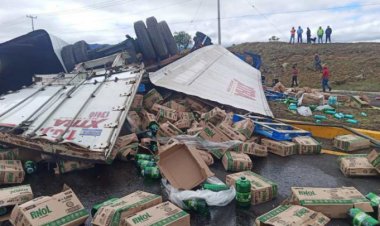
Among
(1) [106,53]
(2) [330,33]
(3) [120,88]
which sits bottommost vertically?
(3) [120,88]

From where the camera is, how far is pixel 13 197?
3.39 m

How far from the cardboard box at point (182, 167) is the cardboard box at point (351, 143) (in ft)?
9.46

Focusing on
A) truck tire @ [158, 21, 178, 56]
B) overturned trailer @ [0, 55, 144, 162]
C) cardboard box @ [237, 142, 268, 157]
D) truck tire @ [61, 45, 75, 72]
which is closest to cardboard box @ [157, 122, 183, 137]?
overturned trailer @ [0, 55, 144, 162]

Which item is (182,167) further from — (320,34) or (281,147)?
(320,34)

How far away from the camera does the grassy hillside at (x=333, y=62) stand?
1794 cm

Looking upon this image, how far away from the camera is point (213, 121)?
6.28 metres

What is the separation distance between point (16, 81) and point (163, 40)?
14.7 ft

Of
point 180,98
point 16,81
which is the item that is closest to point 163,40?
point 180,98

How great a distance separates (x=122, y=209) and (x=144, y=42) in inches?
260

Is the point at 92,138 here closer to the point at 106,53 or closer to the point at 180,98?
the point at 180,98

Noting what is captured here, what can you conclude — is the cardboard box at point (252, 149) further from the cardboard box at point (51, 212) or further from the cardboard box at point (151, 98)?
the cardboard box at point (51, 212)

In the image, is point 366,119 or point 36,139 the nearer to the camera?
point 36,139

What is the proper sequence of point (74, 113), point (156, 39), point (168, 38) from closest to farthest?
1. point (74, 113)
2. point (156, 39)
3. point (168, 38)

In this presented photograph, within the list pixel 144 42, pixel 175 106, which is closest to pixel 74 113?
pixel 175 106
